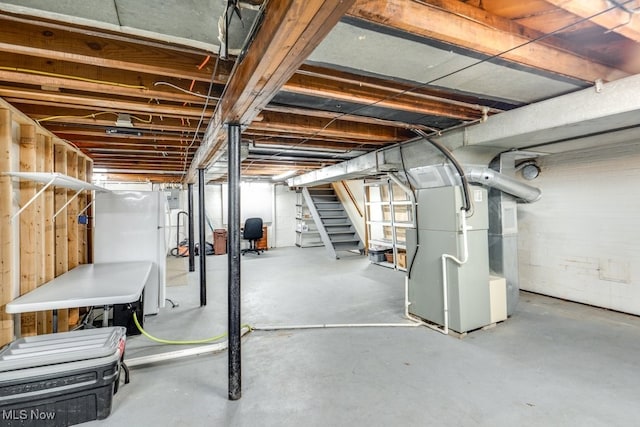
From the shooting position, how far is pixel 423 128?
322cm

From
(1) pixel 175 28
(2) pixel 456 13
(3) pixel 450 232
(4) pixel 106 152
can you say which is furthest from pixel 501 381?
(4) pixel 106 152

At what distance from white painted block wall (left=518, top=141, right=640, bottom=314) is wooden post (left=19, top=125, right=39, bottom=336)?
5.32 meters

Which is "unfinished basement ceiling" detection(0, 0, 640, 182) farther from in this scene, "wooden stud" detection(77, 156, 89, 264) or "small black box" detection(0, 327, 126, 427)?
"small black box" detection(0, 327, 126, 427)

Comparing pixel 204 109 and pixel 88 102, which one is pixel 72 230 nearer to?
pixel 88 102

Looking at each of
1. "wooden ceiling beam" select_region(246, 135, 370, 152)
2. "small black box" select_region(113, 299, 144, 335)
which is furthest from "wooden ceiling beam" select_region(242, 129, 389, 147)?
"small black box" select_region(113, 299, 144, 335)

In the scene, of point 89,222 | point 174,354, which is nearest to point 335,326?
point 174,354

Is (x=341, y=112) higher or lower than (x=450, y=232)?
higher

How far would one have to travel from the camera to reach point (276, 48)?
3.66ft

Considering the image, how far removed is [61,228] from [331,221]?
532 cm

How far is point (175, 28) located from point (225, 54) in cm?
23

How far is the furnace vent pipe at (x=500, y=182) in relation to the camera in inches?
116

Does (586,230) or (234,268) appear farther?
(586,230)

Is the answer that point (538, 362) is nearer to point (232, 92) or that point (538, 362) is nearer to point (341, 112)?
point (341, 112)

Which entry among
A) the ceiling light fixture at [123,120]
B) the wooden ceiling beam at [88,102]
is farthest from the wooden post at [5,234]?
the ceiling light fixture at [123,120]
